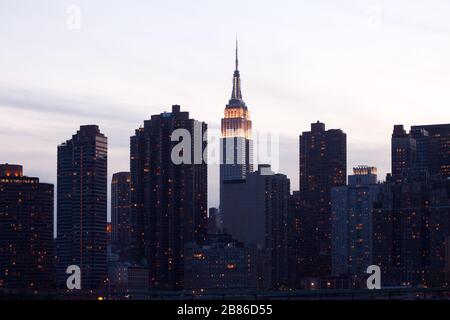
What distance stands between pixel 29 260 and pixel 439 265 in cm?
6932

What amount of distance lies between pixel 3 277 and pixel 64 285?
1024 centimetres
